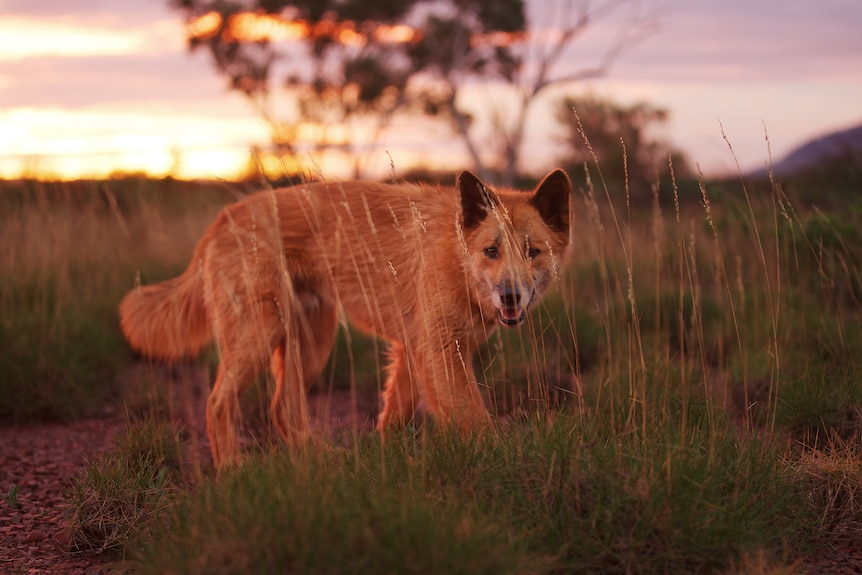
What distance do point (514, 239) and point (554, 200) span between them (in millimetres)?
721

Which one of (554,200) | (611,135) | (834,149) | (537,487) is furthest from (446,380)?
(611,135)

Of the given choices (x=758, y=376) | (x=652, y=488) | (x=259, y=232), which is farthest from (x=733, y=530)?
(x=259, y=232)

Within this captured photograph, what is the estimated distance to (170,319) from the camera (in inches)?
209

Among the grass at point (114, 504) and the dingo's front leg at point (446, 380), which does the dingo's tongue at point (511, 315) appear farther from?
the grass at point (114, 504)

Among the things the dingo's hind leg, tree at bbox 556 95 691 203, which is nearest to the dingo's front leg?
the dingo's hind leg

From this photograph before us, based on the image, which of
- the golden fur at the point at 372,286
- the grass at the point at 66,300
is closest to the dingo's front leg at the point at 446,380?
the golden fur at the point at 372,286

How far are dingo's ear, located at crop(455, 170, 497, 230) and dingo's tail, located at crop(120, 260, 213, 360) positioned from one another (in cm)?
192

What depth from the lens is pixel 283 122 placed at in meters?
28.7

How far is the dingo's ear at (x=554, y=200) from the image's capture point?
457 centimetres

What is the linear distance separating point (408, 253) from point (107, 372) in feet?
10.5

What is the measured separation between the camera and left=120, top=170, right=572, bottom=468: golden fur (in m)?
4.38

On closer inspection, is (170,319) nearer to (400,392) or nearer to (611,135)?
(400,392)

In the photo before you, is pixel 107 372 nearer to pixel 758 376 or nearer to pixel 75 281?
pixel 75 281

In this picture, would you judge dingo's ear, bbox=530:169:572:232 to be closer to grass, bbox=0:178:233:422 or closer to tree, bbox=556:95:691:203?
grass, bbox=0:178:233:422
